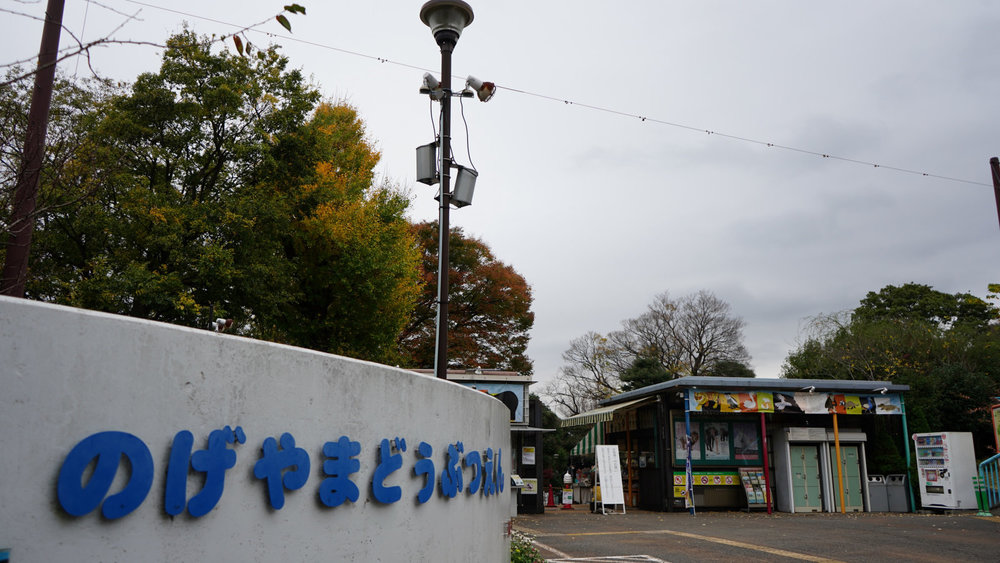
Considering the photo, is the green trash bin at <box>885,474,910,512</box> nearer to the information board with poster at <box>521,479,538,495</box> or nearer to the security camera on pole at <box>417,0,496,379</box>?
the information board with poster at <box>521,479,538,495</box>

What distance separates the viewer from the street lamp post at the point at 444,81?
754cm

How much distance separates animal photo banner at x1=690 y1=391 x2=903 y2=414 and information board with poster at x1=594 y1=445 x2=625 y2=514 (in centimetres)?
281

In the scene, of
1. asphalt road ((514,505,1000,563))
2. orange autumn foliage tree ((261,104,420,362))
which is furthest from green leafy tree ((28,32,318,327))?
asphalt road ((514,505,1000,563))

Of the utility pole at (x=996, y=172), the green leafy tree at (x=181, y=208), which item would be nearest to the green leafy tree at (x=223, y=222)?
the green leafy tree at (x=181, y=208)

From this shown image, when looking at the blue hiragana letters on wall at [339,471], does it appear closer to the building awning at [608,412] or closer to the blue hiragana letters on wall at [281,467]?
the blue hiragana letters on wall at [281,467]

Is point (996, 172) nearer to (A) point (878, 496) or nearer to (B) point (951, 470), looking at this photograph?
(B) point (951, 470)

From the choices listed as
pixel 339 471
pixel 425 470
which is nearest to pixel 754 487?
pixel 425 470

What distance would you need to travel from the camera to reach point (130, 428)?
2.96 m

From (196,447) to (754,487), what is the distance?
65.2 feet

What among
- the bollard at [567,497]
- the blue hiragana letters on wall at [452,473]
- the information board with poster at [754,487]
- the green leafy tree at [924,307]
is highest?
the green leafy tree at [924,307]

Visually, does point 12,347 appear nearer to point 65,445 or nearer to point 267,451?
A: point 65,445

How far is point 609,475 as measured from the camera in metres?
19.7

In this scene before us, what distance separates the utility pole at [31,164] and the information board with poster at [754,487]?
62.5 ft

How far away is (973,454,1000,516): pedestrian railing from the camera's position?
57.1ft
